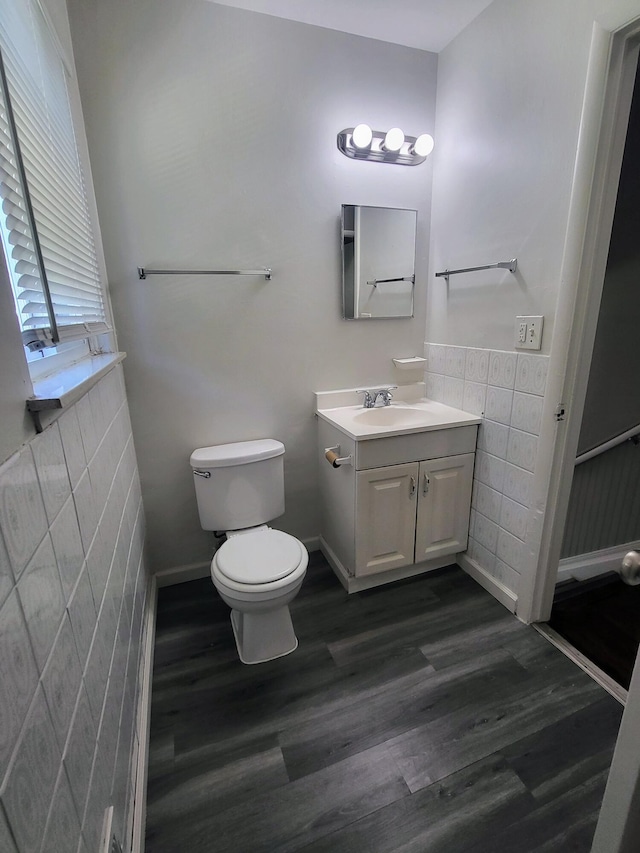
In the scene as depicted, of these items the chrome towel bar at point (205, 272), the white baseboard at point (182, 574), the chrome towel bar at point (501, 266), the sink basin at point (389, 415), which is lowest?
the white baseboard at point (182, 574)

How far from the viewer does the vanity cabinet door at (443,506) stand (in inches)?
72.7

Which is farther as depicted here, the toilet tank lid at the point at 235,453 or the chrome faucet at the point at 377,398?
the chrome faucet at the point at 377,398

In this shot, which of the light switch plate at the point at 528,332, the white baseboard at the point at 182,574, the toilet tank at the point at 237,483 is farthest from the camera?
the white baseboard at the point at 182,574

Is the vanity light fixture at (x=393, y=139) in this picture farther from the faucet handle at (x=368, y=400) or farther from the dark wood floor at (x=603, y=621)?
the dark wood floor at (x=603, y=621)

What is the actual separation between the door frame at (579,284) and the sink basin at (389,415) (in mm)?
655

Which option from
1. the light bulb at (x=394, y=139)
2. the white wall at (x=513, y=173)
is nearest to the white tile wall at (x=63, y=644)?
the white wall at (x=513, y=173)

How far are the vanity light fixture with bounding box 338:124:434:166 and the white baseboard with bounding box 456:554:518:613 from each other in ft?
6.57

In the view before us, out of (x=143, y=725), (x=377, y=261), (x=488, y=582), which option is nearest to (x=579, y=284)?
(x=377, y=261)

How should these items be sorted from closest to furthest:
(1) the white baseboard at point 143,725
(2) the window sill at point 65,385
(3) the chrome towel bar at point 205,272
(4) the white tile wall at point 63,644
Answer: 1. (4) the white tile wall at point 63,644
2. (2) the window sill at point 65,385
3. (1) the white baseboard at point 143,725
4. (3) the chrome towel bar at point 205,272

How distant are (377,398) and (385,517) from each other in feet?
2.06

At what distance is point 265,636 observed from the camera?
1549 mm

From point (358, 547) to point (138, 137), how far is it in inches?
76.5

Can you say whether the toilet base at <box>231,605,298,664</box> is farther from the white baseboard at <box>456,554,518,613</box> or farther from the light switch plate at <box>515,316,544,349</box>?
the light switch plate at <box>515,316,544,349</box>

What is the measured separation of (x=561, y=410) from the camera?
1437 mm
